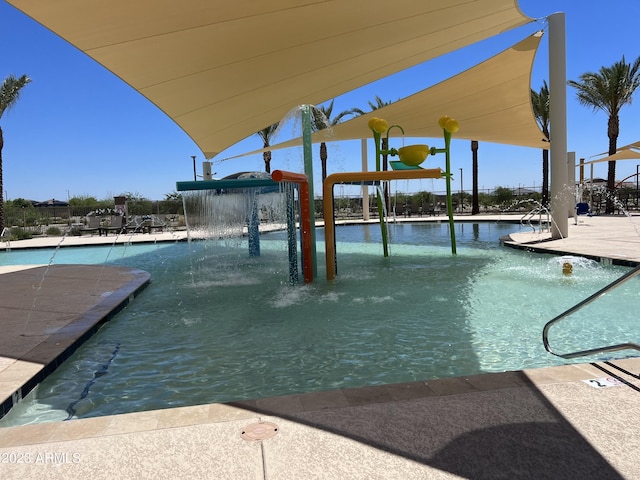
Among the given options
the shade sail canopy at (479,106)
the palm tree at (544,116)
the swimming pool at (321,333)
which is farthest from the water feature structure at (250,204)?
the palm tree at (544,116)

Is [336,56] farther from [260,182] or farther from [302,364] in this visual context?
[302,364]

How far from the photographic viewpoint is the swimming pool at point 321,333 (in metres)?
3.46

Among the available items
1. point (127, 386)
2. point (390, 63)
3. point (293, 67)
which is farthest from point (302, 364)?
→ point (390, 63)

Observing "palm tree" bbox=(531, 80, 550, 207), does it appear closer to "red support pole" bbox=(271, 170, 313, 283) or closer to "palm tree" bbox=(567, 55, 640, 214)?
"palm tree" bbox=(567, 55, 640, 214)

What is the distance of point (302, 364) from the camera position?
3830mm

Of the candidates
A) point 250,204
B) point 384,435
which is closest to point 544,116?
point 250,204

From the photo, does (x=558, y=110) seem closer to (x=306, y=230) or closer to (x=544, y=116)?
(x=306, y=230)

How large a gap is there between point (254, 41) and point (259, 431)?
603cm

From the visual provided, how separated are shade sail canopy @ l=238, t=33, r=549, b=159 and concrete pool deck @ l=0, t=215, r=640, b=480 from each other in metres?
9.47

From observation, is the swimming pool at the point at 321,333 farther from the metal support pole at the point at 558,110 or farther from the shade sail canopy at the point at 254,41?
the shade sail canopy at the point at 254,41

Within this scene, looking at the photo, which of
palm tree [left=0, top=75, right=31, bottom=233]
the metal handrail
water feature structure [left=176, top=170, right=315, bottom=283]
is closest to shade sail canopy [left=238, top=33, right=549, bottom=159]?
water feature structure [left=176, top=170, right=315, bottom=283]

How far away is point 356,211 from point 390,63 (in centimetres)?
2163

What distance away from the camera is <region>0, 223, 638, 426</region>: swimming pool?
3.46 meters

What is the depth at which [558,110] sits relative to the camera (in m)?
11.0
